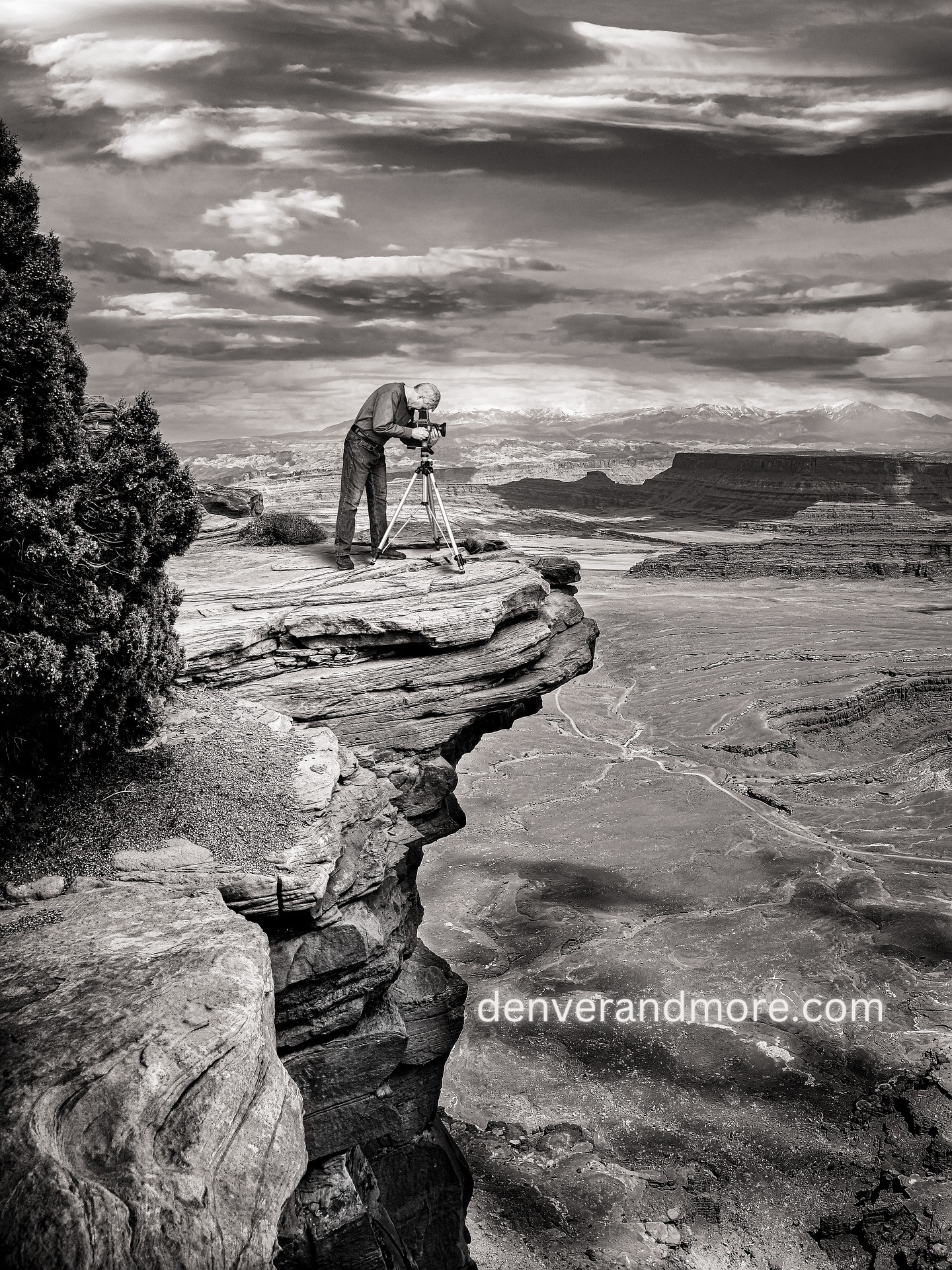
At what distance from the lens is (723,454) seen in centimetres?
11681

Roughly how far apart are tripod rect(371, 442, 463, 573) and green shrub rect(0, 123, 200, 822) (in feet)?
20.0

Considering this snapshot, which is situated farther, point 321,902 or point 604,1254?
Answer: point 604,1254

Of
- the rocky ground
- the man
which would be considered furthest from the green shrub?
the rocky ground

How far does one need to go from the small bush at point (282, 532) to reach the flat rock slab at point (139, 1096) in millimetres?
12817

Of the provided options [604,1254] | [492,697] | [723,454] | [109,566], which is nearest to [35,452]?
[109,566]

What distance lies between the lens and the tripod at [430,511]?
52.9 feet

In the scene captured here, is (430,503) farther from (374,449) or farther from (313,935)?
(313,935)

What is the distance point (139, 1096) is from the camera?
6383 millimetres

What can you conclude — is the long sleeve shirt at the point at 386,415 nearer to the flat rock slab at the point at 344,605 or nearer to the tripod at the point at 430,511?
the tripod at the point at 430,511

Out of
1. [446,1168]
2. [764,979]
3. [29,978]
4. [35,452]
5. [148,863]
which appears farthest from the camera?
[764,979]

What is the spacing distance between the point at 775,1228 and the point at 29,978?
12669 millimetres

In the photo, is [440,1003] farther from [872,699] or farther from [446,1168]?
[872,699]

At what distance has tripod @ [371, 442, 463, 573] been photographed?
16.1m

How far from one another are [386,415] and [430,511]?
7.84 feet
